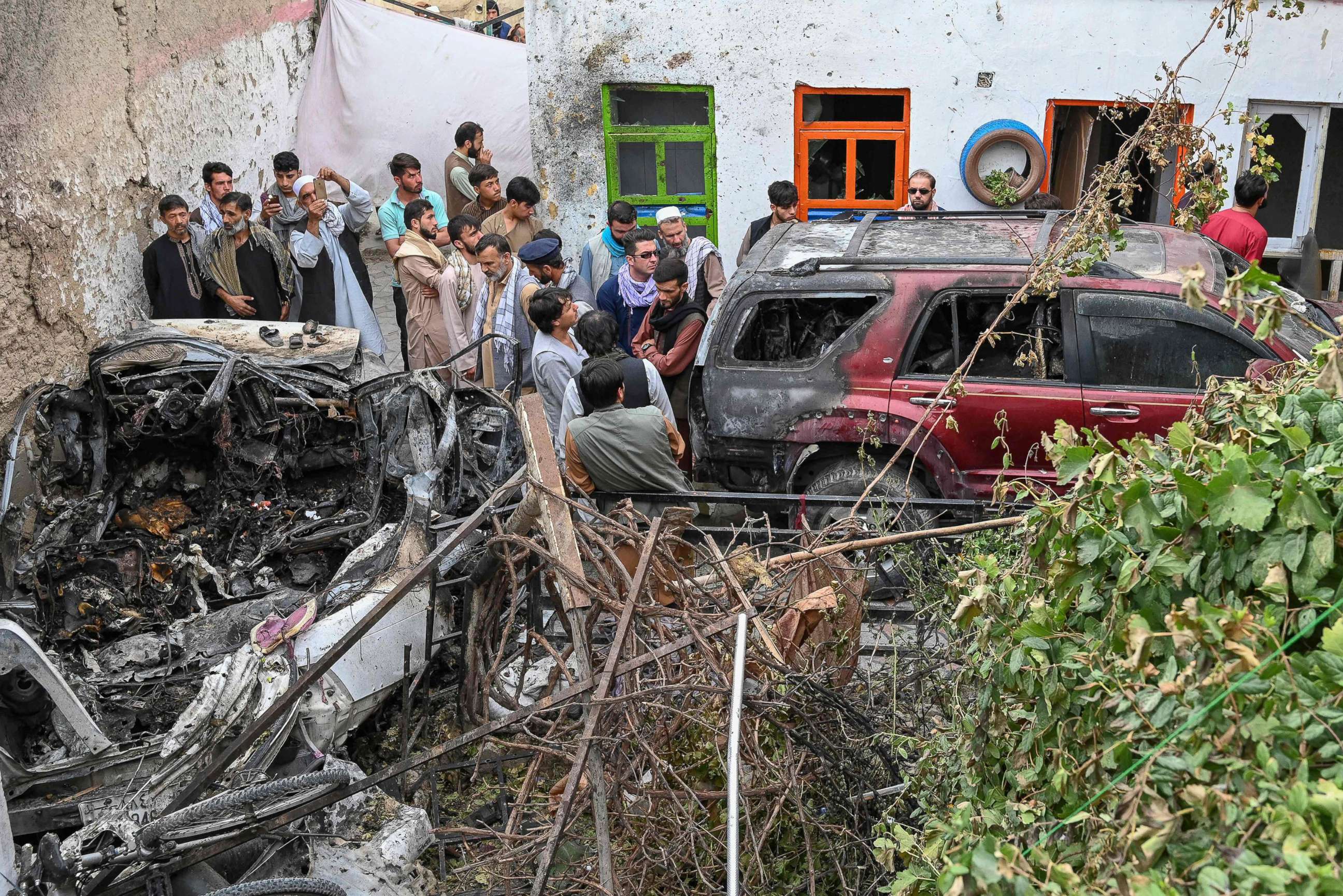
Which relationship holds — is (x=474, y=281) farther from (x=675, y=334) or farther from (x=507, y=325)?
(x=675, y=334)

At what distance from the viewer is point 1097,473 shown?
2668mm

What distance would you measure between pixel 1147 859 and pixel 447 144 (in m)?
11.5

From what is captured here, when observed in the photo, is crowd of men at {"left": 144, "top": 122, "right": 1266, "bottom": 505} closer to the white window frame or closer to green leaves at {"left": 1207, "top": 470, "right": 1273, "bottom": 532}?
the white window frame

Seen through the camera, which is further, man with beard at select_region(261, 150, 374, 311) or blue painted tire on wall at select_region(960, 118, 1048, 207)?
blue painted tire on wall at select_region(960, 118, 1048, 207)

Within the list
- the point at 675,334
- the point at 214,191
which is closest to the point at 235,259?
the point at 214,191

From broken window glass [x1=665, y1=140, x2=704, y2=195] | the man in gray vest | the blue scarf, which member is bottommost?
the man in gray vest

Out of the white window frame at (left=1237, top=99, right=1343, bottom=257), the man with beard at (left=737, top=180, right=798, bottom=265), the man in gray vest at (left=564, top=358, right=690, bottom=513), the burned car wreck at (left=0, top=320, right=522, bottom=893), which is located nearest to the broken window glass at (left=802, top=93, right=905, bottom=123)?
the man with beard at (left=737, top=180, right=798, bottom=265)

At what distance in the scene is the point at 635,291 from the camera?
25.8 ft

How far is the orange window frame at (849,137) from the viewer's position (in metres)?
10.5

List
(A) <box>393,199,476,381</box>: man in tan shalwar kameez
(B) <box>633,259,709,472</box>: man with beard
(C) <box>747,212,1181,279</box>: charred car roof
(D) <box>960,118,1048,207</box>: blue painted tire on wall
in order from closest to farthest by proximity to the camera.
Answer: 1. (C) <box>747,212,1181,279</box>: charred car roof
2. (B) <box>633,259,709,472</box>: man with beard
3. (A) <box>393,199,476,381</box>: man in tan shalwar kameez
4. (D) <box>960,118,1048,207</box>: blue painted tire on wall

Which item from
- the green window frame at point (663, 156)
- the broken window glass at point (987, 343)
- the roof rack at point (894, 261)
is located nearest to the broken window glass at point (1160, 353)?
the broken window glass at point (987, 343)

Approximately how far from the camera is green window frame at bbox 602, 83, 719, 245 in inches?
412

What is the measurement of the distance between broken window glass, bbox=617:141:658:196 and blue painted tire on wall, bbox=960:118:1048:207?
2.90 metres

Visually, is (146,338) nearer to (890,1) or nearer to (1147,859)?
(1147,859)
